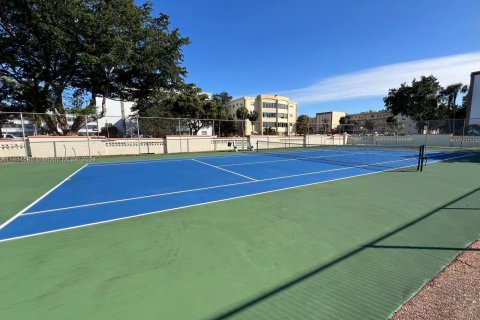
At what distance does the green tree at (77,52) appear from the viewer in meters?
17.9

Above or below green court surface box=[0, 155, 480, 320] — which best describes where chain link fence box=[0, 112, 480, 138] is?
above

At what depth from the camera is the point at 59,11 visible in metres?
17.5

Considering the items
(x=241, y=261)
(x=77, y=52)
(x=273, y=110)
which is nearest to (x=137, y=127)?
(x=77, y=52)

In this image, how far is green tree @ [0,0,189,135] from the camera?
17.9 meters

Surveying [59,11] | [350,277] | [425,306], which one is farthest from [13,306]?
[59,11]

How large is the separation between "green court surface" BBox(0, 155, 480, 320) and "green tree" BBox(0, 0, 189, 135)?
1760 centimetres

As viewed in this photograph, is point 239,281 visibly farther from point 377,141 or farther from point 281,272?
point 377,141

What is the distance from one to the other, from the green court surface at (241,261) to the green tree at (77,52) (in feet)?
57.7

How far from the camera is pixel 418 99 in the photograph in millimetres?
44375

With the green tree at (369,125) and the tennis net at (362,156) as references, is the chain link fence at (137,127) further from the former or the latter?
the tennis net at (362,156)

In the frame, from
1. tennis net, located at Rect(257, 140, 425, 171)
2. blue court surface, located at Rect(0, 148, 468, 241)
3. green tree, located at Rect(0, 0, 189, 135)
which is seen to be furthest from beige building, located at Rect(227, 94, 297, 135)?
blue court surface, located at Rect(0, 148, 468, 241)

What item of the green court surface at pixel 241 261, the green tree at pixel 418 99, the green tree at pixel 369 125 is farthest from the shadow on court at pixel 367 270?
the green tree at pixel 418 99

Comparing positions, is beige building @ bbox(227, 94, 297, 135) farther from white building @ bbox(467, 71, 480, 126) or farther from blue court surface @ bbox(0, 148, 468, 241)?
blue court surface @ bbox(0, 148, 468, 241)

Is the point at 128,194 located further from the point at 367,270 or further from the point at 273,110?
the point at 273,110
